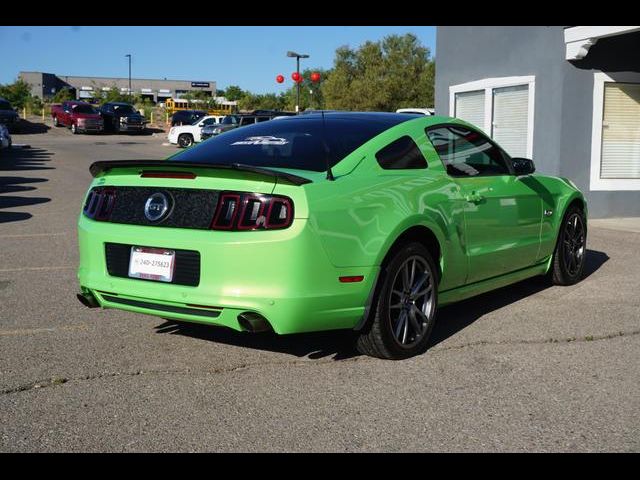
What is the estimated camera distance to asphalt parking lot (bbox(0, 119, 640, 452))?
144 inches

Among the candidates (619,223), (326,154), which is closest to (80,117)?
(619,223)

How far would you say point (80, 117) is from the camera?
45438 mm

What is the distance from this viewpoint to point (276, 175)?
13.9ft

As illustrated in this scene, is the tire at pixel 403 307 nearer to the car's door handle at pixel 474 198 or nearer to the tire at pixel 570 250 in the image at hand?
the car's door handle at pixel 474 198

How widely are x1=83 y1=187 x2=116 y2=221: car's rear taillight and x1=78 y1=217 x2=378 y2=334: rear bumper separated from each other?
383 millimetres

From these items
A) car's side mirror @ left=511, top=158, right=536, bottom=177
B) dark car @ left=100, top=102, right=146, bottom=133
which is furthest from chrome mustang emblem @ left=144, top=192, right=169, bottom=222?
dark car @ left=100, top=102, right=146, bottom=133

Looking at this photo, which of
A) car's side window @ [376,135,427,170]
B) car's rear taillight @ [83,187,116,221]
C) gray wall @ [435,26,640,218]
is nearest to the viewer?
car's rear taillight @ [83,187,116,221]

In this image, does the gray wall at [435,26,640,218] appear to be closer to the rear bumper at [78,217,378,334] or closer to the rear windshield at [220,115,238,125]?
the rear bumper at [78,217,378,334]

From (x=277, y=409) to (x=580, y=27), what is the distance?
980 centimetres

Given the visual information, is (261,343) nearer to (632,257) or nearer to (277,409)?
(277,409)

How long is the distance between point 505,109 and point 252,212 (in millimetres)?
10487

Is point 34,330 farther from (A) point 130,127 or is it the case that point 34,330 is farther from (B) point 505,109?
(A) point 130,127

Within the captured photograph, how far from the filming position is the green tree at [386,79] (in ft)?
179

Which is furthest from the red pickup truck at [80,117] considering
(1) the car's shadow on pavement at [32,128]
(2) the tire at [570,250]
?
(2) the tire at [570,250]
